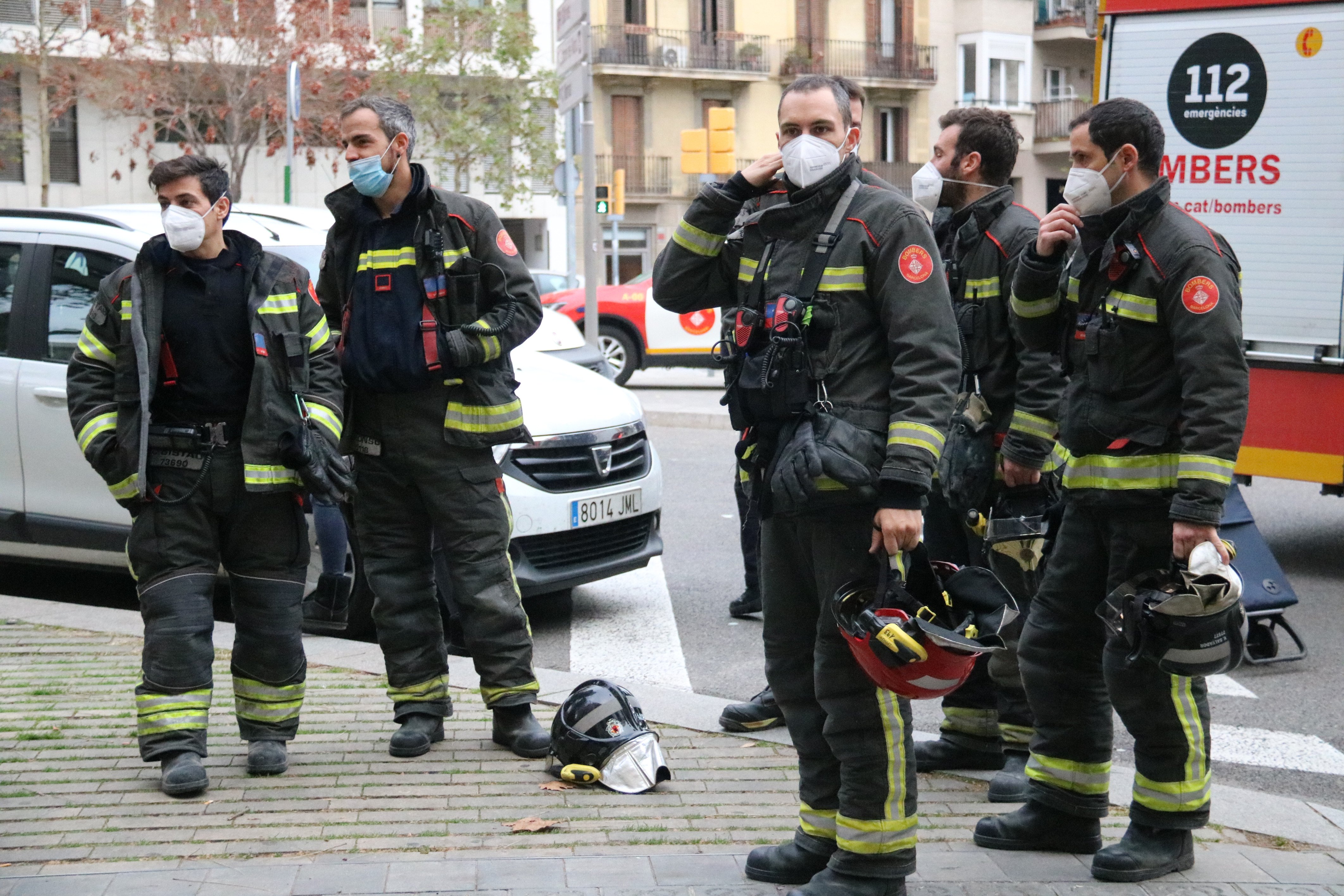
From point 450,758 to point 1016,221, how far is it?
8.63 feet

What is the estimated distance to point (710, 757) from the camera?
5148 millimetres

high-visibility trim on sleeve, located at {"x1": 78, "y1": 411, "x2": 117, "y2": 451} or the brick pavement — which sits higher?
high-visibility trim on sleeve, located at {"x1": 78, "y1": 411, "x2": 117, "y2": 451}

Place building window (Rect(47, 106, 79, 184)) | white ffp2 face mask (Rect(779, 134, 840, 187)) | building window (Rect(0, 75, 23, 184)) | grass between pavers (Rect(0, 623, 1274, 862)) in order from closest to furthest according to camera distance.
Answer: white ffp2 face mask (Rect(779, 134, 840, 187)), grass between pavers (Rect(0, 623, 1274, 862)), building window (Rect(0, 75, 23, 184)), building window (Rect(47, 106, 79, 184))

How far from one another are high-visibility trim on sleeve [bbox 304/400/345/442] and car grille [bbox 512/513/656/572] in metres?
1.89

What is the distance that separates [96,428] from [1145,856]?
11.4 ft

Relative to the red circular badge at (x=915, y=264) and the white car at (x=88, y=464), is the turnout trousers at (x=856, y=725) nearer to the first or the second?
the red circular badge at (x=915, y=264)

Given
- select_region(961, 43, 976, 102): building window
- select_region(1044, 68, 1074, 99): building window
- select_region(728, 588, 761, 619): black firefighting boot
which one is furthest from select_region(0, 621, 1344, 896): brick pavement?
select_region(1044, 68, 1074, 99): building window

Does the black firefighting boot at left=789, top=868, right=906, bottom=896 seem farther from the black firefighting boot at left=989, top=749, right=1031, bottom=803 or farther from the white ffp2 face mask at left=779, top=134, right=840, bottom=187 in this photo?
the white ffp2 face mask at left=779, top=134, right=840, bottom=187

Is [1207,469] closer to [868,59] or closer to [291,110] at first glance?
[291,110]

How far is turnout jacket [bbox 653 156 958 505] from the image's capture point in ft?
12.0

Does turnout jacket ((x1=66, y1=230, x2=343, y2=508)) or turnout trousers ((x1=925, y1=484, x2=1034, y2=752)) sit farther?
turnout trousers ((x1=925, y1=484, x2=1034, y2=752))

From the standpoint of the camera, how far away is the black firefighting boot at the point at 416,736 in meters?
5.12

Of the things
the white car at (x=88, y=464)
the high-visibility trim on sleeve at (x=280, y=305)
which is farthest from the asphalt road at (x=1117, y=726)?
the high-visibility trim on sleeve at (x=280, y=305)

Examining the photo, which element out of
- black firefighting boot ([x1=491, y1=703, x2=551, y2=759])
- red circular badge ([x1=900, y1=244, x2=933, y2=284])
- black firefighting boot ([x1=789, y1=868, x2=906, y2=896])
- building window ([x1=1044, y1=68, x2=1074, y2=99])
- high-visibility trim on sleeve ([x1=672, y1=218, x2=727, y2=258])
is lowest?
black firefighting boot ([x1=491, y1=703, x2=551, y2=759])
